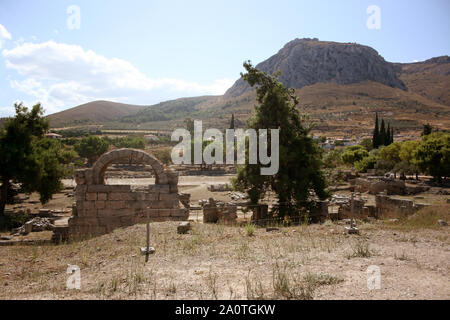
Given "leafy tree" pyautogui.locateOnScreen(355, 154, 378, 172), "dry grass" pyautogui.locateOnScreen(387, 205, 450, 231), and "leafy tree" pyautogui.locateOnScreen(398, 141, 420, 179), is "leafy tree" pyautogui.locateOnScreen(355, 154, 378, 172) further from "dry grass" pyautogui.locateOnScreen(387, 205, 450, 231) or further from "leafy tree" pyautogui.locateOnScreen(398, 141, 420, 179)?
"dry grass" pyautogui.locateOnScreen(387, 205, 450, 231)

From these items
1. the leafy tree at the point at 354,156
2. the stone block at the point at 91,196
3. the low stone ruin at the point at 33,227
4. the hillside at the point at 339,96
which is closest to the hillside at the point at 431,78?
the hillside at the point at 339,96

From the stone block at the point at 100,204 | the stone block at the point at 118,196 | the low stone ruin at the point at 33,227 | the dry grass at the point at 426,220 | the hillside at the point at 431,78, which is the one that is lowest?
the low stone ruin at the point at 33,227

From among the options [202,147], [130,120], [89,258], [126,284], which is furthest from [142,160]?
[130,120]

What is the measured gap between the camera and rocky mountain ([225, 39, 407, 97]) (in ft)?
470

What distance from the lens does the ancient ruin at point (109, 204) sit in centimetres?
1160

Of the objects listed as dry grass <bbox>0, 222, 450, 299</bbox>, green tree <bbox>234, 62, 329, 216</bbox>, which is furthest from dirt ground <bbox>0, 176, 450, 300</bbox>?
green tree <bbox>234, 62, 329, 216</bbox>

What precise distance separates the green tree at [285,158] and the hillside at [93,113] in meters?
128

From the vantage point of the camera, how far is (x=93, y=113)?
519ft

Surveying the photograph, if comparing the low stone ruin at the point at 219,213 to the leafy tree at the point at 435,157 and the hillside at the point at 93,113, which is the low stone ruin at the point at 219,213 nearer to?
the leafy tree at the point at 435,157

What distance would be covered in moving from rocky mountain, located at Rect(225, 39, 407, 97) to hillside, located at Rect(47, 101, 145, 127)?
280 feet

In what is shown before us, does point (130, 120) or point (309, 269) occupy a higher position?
point (130, 120)

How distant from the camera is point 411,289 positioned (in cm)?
486
